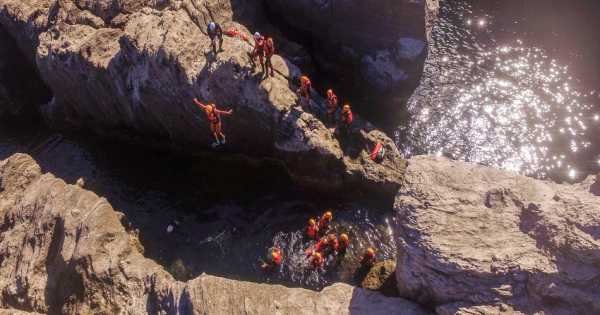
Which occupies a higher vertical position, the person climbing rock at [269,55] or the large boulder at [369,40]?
the large boulder at [369,40]

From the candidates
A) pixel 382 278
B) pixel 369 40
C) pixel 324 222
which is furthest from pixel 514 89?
pixel 382 278

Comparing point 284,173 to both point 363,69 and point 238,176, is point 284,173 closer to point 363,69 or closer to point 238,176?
point 238,176

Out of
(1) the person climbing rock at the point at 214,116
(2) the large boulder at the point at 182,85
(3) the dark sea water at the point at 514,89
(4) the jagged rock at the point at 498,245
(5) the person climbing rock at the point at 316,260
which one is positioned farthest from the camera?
(3) the dark sea water at the point at 514,89

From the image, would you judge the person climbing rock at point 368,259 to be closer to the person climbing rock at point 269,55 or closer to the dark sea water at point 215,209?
the dark sea water at point 215,209

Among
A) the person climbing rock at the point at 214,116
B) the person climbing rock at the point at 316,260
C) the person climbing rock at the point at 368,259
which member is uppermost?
the person climbing rock at the point at 214,116

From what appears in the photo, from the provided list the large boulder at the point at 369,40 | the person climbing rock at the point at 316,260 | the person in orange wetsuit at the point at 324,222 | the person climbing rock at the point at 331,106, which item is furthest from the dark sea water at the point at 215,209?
the large boulder at the point at 369,40

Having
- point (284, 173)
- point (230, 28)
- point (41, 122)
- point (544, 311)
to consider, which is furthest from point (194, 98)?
point (544, 311)

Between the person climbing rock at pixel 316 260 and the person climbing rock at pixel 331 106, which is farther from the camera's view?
the person climbing rock at pixel 331 106

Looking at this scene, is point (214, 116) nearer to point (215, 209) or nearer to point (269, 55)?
A: point (269, 55)
